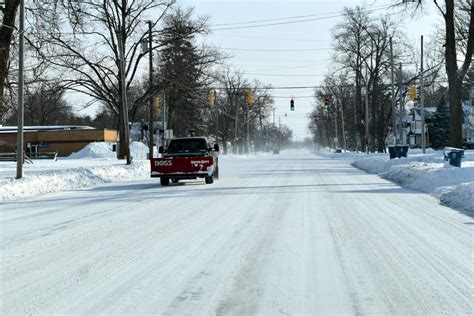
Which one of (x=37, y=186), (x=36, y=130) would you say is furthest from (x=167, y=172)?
(x=36, y=130)

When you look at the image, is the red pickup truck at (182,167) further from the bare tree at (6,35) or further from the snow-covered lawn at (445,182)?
the bare tree at (6,35)

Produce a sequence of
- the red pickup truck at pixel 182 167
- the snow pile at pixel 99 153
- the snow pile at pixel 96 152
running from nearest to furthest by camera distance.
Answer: the red pickup truck at pixel 182 167 < the snow pile at pixel 99 153 < the snow pile at pixel 96 152

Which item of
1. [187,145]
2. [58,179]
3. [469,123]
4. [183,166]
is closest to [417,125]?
[469,123]

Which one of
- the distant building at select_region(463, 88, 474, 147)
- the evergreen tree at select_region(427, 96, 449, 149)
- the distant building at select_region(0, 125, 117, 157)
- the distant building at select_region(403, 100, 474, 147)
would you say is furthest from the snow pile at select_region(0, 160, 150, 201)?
the distant building at select_region(403, 100, 474, 147)

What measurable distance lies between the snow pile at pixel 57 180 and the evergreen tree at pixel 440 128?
175 ft

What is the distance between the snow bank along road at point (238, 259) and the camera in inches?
213

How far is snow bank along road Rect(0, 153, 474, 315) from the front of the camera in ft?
17.7

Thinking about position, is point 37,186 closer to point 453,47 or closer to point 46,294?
point 46,294

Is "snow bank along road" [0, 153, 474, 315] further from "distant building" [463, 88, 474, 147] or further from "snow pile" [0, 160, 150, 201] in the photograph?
"distant building" [463, 88, 474, 147]

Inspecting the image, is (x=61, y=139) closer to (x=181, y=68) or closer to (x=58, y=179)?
(x=181, y=68)

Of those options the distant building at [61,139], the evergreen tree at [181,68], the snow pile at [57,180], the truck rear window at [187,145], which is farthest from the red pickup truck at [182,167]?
the distant building at [61,139]

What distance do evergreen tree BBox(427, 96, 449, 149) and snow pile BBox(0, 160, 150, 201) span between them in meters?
53.3

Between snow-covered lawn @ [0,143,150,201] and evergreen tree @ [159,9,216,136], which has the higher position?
evergreen tree @ [159,9,216,136]

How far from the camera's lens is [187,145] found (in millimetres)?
24375
